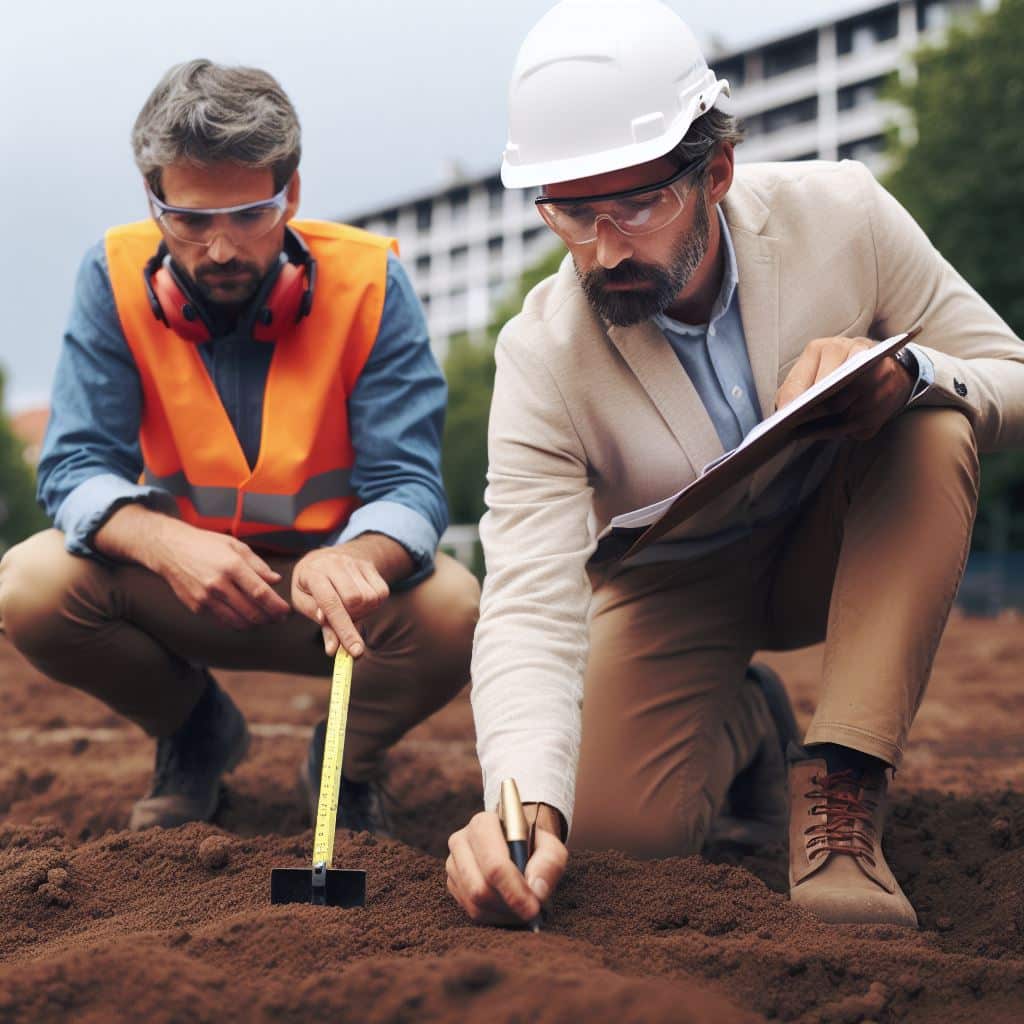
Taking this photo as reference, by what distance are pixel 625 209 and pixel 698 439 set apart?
550 millimetres

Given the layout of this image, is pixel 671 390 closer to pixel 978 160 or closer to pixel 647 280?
pixel 647 280

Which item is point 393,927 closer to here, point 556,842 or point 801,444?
point 556,842

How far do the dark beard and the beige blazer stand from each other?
9cm

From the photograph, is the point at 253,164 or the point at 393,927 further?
the point at 253,164

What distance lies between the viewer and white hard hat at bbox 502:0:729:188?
2.76 meters

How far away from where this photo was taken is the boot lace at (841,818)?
2680 mm

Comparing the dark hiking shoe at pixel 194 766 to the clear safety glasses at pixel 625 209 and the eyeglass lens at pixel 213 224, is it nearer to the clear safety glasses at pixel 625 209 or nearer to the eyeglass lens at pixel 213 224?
the eyeglass lens at pixel 213 224

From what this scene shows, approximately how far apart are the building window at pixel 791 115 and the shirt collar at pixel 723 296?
51444 mm

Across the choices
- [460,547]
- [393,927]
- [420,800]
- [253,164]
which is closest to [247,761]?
[420,800]

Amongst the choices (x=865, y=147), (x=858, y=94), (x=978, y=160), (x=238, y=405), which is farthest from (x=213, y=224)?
(x=858, y=94)

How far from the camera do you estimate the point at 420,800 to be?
13.5 feet

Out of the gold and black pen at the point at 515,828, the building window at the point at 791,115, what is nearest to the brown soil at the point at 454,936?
the gold and black pen at the point at 515,828

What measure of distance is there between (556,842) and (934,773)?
108 inches

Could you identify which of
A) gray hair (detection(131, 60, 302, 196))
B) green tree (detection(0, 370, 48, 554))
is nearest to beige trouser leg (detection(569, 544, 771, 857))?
gray hair (detection(131, 60, 302, 196))
